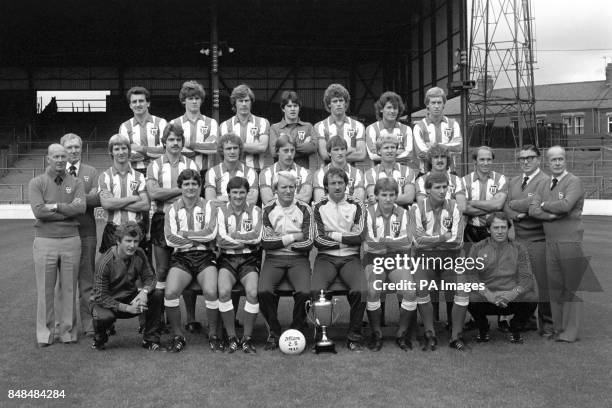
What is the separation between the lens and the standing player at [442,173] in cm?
575

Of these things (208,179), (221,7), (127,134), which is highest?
(221,7)

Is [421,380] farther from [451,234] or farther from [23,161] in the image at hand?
[23,161]

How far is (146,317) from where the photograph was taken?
5426 mm

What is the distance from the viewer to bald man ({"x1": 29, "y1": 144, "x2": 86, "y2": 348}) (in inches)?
211

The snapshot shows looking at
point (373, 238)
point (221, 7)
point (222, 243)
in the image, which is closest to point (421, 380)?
point (373, 238)

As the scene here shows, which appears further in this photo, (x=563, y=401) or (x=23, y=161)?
(x=23, y=161)

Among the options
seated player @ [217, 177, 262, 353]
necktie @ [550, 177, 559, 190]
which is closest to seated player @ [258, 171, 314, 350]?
seated player @ [217, 177, 262, 353]

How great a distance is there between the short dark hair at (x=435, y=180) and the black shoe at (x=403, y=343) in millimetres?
1309

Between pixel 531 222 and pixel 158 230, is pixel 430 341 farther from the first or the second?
pixel 158 230

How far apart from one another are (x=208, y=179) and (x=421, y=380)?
2.76 meters

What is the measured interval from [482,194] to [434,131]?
0.79m

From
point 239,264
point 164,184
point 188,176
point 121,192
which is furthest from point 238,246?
point 121,192

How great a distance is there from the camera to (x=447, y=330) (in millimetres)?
5945

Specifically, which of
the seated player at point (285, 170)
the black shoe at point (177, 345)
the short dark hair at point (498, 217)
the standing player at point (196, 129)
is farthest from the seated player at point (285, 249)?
the short dark hair at point (498, 217)
